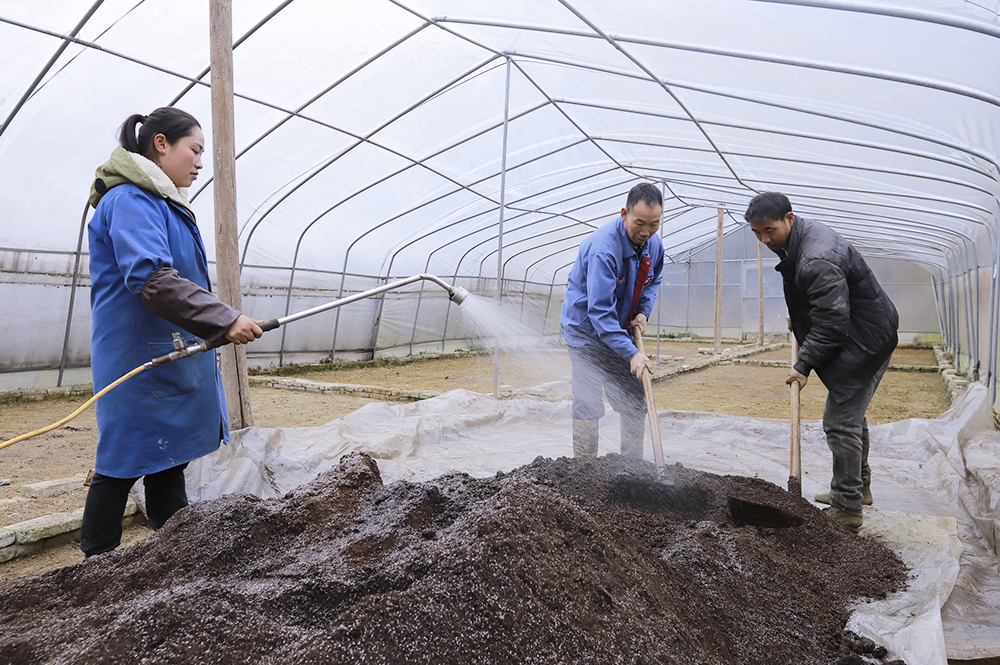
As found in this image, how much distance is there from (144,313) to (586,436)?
7.65 feet

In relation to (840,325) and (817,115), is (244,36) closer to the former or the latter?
(817,115)

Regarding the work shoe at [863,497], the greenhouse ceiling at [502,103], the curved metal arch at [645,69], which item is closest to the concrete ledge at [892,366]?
the greenhouse ceiling at [502,103]

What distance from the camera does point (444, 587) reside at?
4.60ft

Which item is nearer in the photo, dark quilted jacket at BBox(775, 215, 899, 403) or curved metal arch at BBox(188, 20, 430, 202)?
dark quilted jacket at BBox(775, 215, 899, 403)

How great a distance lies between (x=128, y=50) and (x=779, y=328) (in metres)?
19.2

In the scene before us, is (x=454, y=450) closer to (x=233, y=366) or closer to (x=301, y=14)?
(x=233, y=366)

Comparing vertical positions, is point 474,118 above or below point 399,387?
above

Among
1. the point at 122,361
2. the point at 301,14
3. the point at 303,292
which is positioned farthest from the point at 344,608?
the point at 303,292

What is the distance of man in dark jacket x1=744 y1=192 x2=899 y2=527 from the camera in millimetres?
2699

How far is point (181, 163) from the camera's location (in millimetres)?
1979

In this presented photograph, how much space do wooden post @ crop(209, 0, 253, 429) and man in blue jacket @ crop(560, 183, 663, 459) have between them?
88.0 inches

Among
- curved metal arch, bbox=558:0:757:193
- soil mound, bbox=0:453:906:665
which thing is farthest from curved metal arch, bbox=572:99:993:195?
soil mound, bbox=0:453:906:665

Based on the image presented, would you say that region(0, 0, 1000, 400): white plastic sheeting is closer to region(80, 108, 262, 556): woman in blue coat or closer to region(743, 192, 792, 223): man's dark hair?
region(743, 192, 792, 223): man's dark hair

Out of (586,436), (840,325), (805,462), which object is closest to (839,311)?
(840,325)
